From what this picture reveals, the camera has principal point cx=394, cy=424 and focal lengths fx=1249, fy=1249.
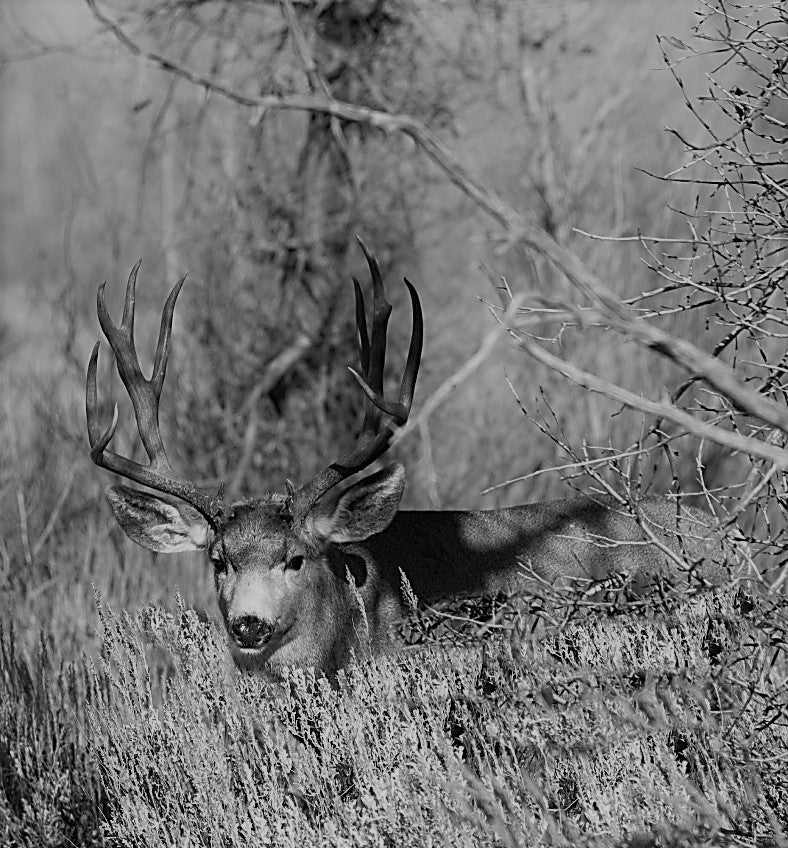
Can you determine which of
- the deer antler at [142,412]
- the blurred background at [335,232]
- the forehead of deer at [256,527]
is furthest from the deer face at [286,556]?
the blurred background at [335,232]

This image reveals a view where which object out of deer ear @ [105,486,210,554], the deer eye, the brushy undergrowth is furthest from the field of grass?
the deer eye

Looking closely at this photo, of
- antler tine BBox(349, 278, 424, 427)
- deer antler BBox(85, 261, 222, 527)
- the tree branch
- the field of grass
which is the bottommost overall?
the field of grass

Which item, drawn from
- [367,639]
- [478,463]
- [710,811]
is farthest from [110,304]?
[710,811]

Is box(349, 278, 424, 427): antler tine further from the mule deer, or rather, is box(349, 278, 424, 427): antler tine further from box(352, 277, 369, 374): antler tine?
box(352, 277, 369, 374): antler tine

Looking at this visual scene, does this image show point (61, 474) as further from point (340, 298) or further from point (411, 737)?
point (411, 737)

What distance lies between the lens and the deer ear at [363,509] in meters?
5.37

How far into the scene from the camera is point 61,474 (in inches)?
357

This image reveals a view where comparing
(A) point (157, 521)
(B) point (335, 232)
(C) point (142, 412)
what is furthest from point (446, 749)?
(B) point (335, 232)

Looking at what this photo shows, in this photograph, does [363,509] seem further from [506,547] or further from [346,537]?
[506,547]

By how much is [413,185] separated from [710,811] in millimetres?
6989

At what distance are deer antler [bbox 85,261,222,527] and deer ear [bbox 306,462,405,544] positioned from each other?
1.46 ft

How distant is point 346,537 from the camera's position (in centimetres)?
545

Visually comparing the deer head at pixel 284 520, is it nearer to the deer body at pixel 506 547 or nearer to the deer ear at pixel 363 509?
the deer ear at pixel 363 509

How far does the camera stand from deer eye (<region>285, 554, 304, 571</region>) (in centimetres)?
524
